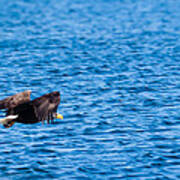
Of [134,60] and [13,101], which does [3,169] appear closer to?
[13,101]

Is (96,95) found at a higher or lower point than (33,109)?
lower

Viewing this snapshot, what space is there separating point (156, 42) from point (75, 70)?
38.2 feet

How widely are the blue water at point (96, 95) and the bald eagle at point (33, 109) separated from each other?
4.84 ft

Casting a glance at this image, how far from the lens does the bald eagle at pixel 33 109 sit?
14305 millimetres

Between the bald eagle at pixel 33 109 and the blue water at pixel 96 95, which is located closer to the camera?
the bald eagle at pixel 33 109

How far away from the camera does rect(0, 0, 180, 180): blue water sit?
15047 mm

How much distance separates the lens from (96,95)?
22422 millimetres

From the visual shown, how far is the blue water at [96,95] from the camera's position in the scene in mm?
15047

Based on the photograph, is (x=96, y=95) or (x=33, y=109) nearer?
(x=33, y=109)

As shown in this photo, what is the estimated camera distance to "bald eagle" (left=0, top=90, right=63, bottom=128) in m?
14.3

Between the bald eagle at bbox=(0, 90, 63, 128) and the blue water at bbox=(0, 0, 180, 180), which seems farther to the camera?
the blue water at bbox=(0, 0, 180, 180)

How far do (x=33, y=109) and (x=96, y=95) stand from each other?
27.2ft

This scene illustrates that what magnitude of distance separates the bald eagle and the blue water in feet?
4.84

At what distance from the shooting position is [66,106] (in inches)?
823
